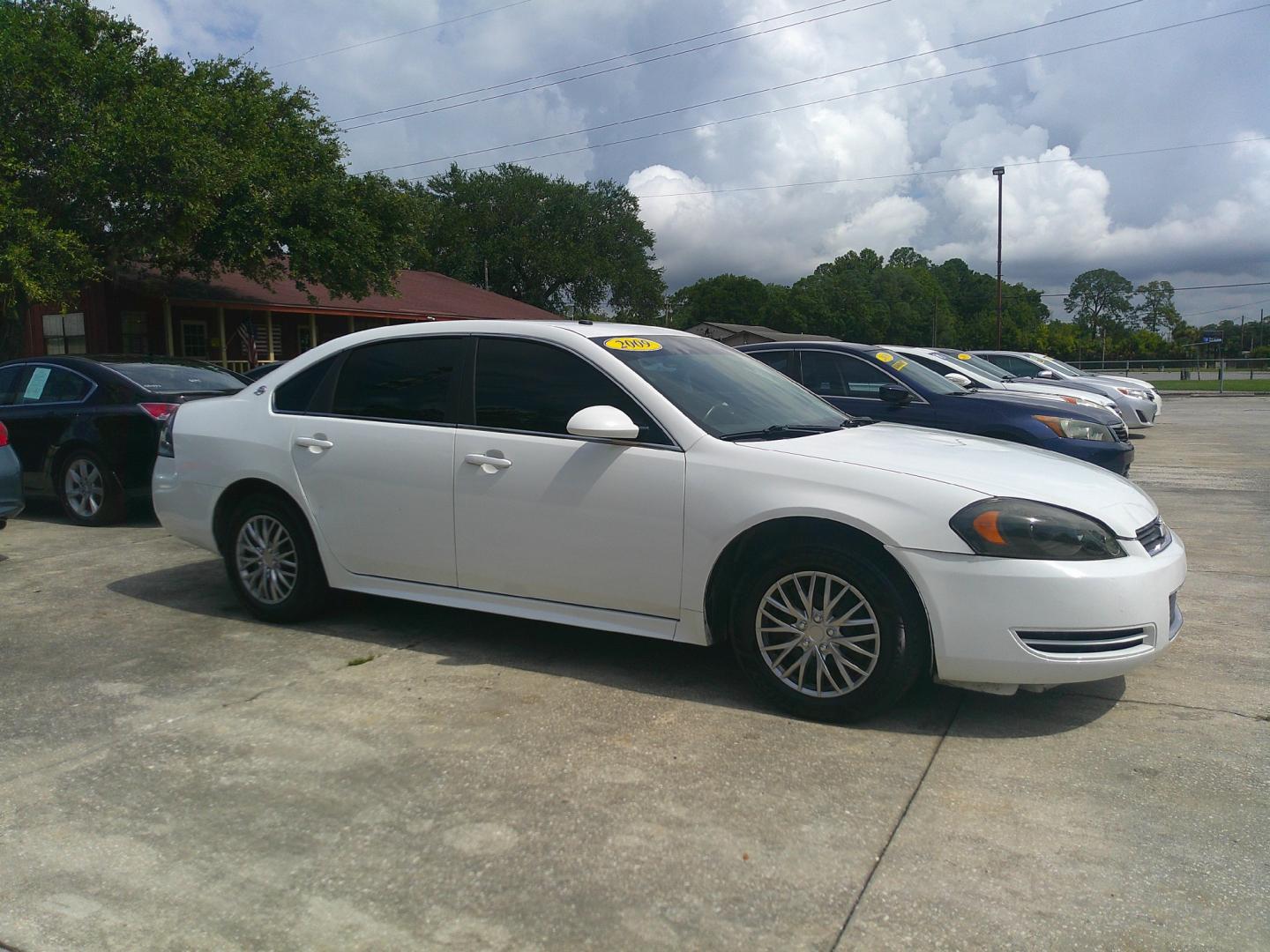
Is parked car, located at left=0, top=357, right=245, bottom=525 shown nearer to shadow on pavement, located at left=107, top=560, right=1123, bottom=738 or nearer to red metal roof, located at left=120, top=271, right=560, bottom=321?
shadow on pavement, located at left=107, top=560, right=1123, bottom=738

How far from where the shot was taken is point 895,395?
8.33 metres

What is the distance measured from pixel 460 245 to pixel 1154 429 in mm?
45659

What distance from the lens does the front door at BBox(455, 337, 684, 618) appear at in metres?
4.23

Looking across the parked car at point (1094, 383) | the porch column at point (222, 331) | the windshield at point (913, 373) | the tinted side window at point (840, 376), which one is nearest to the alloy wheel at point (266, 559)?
the tinted side window at point (840, 376)

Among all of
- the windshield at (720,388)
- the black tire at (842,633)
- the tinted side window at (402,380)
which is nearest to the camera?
the black tire at (842,633)

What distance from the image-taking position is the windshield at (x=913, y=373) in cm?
886

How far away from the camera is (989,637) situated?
367 cm

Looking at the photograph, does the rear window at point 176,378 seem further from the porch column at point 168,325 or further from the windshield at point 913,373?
the porch column at point 168,325

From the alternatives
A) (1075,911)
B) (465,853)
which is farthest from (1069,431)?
(465,853)

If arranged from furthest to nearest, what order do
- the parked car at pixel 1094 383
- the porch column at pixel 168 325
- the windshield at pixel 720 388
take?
the porch column at pixel 168 325 → the parked car at pixel 1094 383 → the windshield at pixel 720 388

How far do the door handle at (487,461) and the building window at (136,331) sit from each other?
2436cm

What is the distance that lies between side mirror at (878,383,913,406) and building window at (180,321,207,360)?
24.0 metres

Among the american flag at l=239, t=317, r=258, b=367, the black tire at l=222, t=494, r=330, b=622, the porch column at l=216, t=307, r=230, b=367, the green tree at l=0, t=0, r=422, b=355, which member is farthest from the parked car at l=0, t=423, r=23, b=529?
the porch column at l=216, t=307, r=230, b=367

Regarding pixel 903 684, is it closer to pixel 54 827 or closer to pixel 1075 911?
pixel 1075 911
